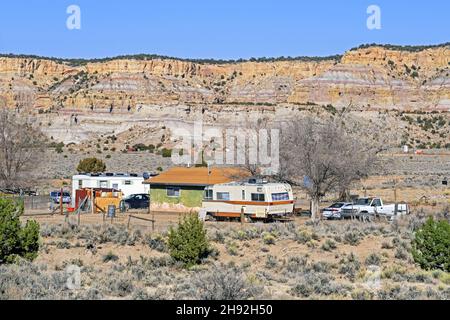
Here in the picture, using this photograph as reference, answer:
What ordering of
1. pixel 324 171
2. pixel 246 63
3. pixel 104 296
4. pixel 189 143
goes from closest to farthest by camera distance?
Answer: pixel 104 296 < pixel 324 171 < pixel 189 143 < pixel 246 63

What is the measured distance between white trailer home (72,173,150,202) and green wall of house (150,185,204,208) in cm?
712

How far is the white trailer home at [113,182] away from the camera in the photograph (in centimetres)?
4556

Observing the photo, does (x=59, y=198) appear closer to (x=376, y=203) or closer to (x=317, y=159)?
(x=317, y=159)

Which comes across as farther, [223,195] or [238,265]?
[223,195]

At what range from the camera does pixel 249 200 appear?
3297 centimetres

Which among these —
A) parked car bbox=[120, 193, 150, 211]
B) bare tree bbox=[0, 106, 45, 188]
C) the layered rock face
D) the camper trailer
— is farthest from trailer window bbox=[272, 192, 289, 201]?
the layered rock face

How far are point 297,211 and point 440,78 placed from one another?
11306cm

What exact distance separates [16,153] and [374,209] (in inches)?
858

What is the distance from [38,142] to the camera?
48.1 metres

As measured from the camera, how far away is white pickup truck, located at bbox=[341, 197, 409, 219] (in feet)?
116

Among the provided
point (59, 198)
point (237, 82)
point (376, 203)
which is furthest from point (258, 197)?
point (237, 82)

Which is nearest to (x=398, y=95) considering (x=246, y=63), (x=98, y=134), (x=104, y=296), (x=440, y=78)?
(x=440, y=78)

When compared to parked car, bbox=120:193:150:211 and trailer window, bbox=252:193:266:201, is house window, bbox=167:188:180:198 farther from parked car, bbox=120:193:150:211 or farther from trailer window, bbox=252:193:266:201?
trailer window, bbox=252:193:266:201

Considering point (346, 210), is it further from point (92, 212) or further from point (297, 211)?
point (92, 212)
